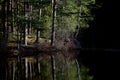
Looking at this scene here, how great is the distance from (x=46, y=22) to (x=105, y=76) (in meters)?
21.0

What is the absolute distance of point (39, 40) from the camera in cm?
4369

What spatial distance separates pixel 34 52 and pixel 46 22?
5753mm

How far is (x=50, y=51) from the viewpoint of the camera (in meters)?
39.3

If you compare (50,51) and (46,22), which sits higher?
(46,22)

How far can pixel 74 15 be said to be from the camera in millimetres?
48719

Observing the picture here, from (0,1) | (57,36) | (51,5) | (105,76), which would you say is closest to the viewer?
(105,76)

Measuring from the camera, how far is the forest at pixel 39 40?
2567 centimetres

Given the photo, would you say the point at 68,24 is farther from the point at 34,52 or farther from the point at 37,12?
the point at 34,52

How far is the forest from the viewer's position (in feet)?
84.2

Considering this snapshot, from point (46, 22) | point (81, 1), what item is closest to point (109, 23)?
point (81, 1)

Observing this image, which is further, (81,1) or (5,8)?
(81,1)

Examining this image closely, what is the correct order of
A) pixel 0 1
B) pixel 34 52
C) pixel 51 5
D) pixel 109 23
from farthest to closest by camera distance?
pixel 109 23 < pixel 51 5 < pixel 0 1 < pixel 34 52

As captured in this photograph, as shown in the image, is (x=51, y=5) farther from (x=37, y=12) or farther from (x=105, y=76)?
(x=105, y=76)

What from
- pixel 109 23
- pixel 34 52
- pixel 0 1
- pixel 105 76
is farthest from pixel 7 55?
pixel 109 23
